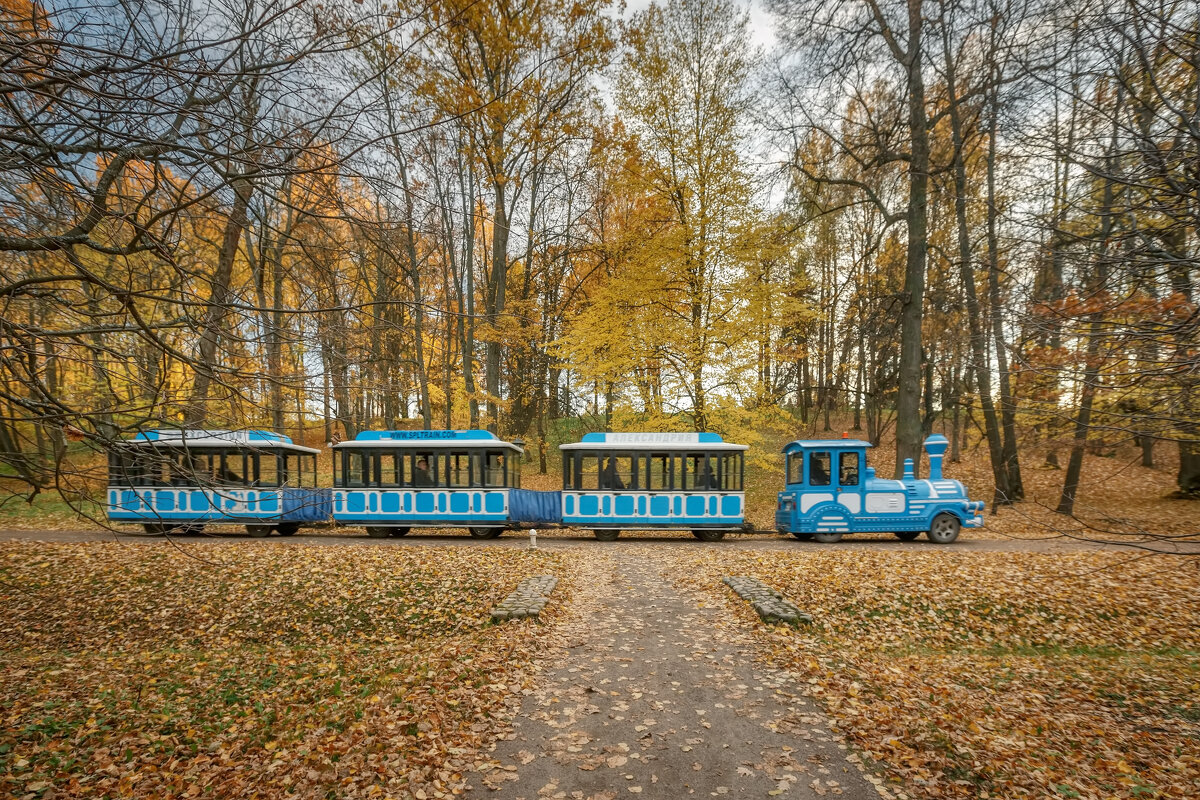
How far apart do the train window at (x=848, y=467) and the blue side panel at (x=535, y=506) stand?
25.4ft

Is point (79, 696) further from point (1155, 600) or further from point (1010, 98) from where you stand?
point (1155, 600)

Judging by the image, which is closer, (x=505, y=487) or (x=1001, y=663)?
(x=1001, y=663)

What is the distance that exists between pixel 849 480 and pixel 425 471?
11.5 metres

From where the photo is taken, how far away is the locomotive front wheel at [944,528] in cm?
1611

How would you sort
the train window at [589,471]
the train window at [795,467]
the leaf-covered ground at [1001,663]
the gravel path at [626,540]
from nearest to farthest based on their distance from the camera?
the leaf-covered ground at [1001,663] → the gravel path at [626,540] → the train window at [795,467] → the train window at [589,471]

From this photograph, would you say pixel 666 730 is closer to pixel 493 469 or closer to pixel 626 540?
pixel 626 540

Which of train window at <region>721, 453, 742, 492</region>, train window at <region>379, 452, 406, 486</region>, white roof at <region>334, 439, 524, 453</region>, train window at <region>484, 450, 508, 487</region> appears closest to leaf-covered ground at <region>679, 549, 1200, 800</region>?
train window at <region>721, 453, 742, 492</region>

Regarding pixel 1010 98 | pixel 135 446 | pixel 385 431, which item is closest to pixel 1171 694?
pixel 1010 98

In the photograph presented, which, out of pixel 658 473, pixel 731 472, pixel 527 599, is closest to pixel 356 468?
pixel 658 473

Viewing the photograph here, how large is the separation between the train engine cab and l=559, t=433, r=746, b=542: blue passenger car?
188 centimetres

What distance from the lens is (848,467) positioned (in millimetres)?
16312

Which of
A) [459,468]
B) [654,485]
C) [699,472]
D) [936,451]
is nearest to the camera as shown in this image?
[936,451]

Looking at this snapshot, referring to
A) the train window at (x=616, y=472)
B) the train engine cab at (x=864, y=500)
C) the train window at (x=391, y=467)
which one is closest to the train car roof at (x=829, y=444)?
the train engine cab at (x=864, y=500)

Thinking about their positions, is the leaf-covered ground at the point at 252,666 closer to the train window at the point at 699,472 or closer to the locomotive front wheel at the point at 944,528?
the train window at the point at 699,472
